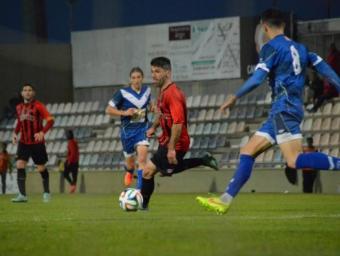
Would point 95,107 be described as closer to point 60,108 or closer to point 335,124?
point 60,108

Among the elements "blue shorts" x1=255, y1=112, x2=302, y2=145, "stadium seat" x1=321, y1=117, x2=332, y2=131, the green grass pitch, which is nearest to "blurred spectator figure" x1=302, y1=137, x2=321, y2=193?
"stadium seat" x1=321, y1=117, x2=332, y2=131

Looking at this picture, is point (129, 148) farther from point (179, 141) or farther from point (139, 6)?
point (139, 6)

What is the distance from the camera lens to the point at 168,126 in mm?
11859

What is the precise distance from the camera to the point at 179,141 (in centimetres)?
1191

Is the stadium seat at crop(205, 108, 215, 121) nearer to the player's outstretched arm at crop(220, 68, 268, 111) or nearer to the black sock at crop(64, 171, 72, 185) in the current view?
the black sock at crop(64, 171, 72, 185)

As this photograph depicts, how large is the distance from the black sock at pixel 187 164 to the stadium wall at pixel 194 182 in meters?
11.8

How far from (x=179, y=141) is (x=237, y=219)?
2063 mm

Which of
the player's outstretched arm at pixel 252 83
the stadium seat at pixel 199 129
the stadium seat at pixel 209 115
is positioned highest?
the player's outstretched arm at pixel 252 83

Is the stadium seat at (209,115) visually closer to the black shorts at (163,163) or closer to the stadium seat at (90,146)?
the stadium seat at (90,146)

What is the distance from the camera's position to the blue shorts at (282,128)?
9.61m

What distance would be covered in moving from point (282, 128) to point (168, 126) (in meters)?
2.50

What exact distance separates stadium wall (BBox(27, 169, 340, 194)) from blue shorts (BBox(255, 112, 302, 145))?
1444 cm

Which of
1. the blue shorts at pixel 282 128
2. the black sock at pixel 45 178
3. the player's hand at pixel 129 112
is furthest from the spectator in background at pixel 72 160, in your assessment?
the blue shorts at pixel 282 128

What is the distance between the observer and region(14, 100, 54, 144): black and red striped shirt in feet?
56.8
